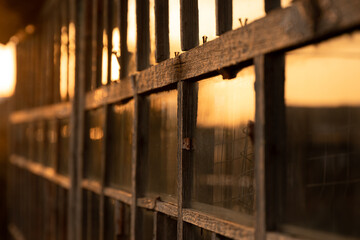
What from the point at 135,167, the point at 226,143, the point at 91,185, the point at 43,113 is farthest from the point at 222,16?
the point at 43,113

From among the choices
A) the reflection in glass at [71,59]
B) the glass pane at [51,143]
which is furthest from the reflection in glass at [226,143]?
the glass pane at [51,143]

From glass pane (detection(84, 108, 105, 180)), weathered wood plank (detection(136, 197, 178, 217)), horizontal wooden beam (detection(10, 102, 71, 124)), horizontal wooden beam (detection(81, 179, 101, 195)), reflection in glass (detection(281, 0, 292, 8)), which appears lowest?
horizontal wooden beam (detection(81, 179, 101, 195))

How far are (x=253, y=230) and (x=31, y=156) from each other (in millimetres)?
5125

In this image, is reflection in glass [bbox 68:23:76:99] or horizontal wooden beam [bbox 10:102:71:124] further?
horizontal wooden beam [bbox 10:102:71:124]

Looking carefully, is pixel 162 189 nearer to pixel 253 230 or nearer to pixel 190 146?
pixel 190 146

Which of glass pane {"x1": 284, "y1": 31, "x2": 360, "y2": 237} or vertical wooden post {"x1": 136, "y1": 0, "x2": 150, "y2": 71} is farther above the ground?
vertical wooden post {"x1": 136, "y1": 0, "x2": 150, "y2": 71}

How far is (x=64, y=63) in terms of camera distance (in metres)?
4.46

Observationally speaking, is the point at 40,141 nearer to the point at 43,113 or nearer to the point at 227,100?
the point at 43,113

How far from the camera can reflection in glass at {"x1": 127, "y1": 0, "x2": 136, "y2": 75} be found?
8.56ft

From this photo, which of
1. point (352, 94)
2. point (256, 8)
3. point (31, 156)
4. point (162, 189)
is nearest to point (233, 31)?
point (256, 8)

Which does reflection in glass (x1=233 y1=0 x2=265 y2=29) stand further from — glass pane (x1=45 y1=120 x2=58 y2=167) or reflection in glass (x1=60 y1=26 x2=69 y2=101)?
glass pane (x1=45 y1=120 x2=58 y2=167)

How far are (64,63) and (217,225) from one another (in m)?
3.10

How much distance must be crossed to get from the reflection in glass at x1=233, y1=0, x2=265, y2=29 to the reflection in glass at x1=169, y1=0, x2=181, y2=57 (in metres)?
0.44

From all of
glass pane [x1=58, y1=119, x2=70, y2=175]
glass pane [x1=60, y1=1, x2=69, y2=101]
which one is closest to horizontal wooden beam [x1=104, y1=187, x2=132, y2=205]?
glass pane [x1=58, y1=119, x2=70, y2=175]
